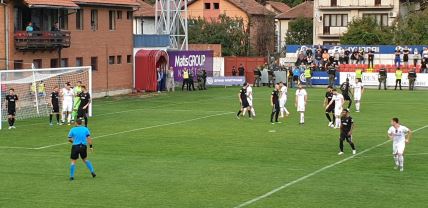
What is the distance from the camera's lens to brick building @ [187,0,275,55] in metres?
104

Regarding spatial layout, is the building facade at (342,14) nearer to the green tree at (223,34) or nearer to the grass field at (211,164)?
the green tree at (223,34)

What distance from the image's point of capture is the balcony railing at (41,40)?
48.5m

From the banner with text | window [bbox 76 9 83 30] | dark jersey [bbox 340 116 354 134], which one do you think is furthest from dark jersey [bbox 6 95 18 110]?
the banner with text

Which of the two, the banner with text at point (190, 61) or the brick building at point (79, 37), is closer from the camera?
the brick building at point (79, 37)

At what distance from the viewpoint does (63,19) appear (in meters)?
54.2

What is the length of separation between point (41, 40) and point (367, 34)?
4441cm

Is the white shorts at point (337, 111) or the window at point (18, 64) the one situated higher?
the window at point (18, 64)

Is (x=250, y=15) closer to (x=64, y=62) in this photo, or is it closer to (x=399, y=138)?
(x=64, y=62)

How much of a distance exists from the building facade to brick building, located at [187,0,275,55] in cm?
899

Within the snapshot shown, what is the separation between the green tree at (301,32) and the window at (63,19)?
5145cm

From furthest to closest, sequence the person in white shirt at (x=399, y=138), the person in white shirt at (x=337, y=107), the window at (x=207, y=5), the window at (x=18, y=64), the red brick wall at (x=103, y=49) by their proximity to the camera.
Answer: the window at (x=207, y=5)
the red brick wall at (x=103, y=49)
the window at (x=18, y=64)
the person in white shirt at (x=337, y=107)
the person in white shirt at (x=399, y=138)

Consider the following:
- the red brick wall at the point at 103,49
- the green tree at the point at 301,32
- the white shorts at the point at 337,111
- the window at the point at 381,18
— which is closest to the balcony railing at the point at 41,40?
the red brick wall at the point at 103,49

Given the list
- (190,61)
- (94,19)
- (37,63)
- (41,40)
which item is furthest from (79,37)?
(190,61)

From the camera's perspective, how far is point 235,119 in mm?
41812
